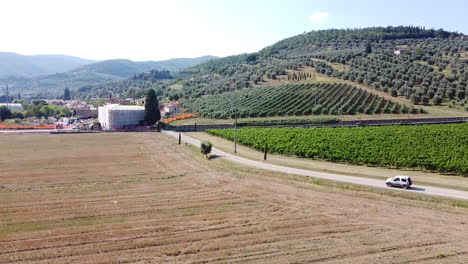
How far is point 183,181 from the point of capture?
3866cm

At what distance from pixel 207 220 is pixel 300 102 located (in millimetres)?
80884

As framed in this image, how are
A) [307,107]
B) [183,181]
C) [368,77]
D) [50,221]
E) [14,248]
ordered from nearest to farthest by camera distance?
[14,248], [50,221], [183,181], [307,107], [368,77]

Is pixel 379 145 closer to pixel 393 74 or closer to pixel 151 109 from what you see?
pixel 151 109

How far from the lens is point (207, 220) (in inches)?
1033

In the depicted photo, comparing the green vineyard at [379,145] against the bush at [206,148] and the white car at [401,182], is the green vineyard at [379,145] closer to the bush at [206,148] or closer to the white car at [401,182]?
the bush at [206,148]

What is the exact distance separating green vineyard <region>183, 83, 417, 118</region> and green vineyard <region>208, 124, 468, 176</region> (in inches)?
1088

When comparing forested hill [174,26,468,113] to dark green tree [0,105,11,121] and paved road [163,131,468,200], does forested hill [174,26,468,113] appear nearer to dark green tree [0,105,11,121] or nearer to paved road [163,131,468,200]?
dark green tree [0,105,11,121]

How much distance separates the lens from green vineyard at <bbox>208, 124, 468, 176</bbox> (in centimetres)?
4459

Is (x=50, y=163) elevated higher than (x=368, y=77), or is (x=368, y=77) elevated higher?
(x=368, y=77)

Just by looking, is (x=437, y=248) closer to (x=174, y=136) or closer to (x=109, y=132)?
(x=174, y=136)

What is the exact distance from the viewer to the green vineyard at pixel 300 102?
94188 mm

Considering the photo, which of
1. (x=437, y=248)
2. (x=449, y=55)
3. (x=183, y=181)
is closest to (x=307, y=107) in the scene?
(x=183, y=181)

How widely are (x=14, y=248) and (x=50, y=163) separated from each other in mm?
28392

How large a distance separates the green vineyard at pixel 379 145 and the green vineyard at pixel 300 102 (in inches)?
1088
